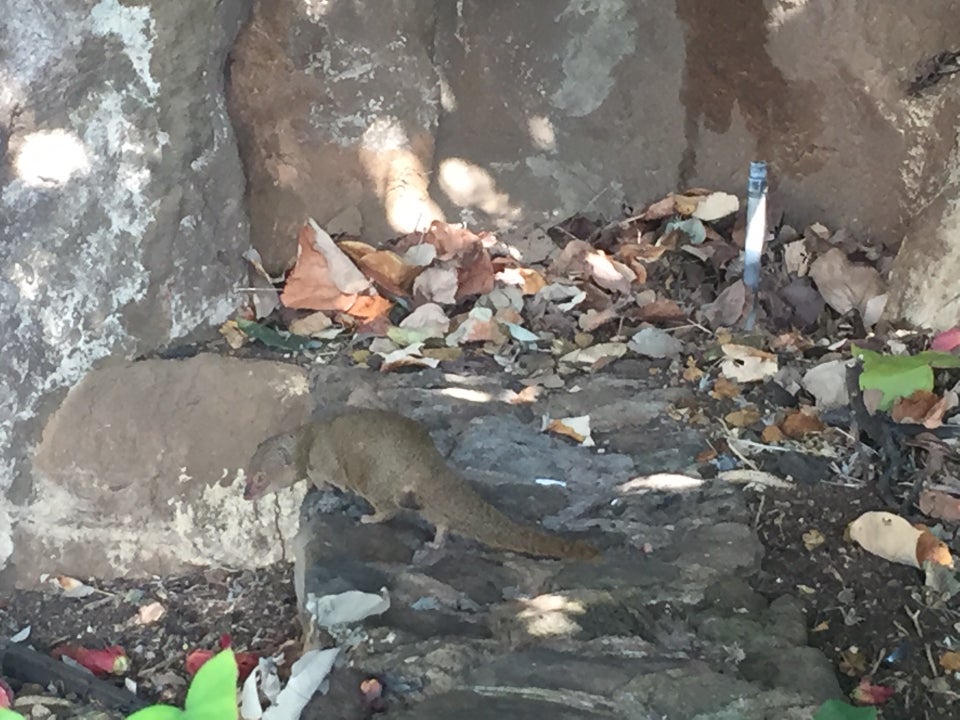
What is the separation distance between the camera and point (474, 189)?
3.67 meters

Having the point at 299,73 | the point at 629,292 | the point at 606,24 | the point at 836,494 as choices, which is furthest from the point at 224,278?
the point at 836,494

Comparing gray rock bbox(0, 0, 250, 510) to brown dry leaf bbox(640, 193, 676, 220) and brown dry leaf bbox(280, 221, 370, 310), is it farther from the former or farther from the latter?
brown dry leaf bbox(640, 193, 676, 220)

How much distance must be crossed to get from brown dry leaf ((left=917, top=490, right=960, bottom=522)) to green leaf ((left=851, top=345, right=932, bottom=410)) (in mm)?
235

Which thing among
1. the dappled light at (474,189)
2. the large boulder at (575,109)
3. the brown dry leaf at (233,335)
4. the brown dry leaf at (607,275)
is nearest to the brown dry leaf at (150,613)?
the brown dry leaf at (233,335)

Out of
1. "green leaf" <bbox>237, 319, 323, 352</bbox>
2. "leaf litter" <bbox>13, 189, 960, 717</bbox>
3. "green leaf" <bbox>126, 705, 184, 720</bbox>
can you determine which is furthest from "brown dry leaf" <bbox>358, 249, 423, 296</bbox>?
"green leaf" <bbox>126, 705, 184, 720</bbox>

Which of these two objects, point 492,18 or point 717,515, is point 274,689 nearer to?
point 717,515

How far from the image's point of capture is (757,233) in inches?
119

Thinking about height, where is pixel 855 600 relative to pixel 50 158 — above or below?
below

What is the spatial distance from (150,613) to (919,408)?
1.88m

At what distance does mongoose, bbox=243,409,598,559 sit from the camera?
2053 millimetres

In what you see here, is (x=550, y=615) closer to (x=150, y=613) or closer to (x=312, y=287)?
(x=150, y=613)

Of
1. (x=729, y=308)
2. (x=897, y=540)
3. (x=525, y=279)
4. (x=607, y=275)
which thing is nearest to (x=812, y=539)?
(x=897, y=540)

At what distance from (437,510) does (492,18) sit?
204cm

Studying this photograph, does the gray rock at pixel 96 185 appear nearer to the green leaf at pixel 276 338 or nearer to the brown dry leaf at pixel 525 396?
the green leaf at pixel 276 338
